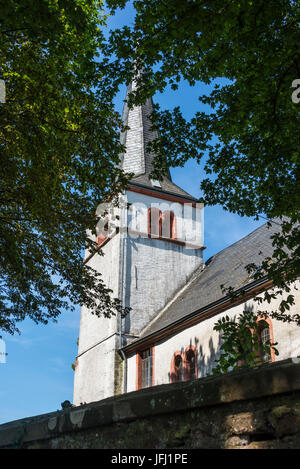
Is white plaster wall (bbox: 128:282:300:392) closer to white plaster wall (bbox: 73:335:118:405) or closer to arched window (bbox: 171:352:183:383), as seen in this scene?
arched window (bbox: 171:352:183:383)

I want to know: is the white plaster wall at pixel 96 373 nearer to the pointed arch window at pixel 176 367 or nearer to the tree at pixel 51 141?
the pointed arch window at pixel 176 367

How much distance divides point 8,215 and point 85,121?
9.37 feet

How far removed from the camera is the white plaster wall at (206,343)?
12.5 m

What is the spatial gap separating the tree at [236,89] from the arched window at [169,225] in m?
16.4

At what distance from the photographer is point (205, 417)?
8.72 ft

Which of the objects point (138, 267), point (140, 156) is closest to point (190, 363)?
point (138, 267)

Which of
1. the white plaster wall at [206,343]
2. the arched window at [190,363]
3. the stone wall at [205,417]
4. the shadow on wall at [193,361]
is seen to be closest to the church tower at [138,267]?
the white plaster wall at [206,343]

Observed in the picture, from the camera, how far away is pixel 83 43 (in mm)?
7621

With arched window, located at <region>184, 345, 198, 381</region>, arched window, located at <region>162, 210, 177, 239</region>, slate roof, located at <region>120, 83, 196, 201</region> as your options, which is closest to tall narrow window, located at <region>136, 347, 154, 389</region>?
arched window, located at <region>184, 345, 198, 381</region>

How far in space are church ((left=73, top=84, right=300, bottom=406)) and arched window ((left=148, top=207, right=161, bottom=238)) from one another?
0.05 m

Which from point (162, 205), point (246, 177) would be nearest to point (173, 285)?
point (162, 205)

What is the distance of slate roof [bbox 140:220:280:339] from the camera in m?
17.3
